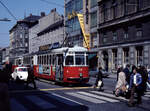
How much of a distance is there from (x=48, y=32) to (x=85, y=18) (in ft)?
74.7

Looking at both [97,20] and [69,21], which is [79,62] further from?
[69,21]

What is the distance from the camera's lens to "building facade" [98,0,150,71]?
94.8 ft

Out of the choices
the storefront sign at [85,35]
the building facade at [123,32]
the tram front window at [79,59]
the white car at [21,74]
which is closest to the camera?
the tram front window at [79,59]

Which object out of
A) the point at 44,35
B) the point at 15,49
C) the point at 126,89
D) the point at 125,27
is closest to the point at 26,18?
the point at 15,49

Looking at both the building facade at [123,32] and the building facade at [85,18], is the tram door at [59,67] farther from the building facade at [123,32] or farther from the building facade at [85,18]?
the building facade at [85,18]

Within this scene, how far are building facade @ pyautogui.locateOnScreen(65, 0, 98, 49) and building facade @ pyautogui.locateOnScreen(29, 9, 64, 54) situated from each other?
13.4 feet

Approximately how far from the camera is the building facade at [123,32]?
2889cm

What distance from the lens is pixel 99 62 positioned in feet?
130

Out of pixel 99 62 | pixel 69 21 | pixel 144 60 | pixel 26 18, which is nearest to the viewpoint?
pixel 144 60

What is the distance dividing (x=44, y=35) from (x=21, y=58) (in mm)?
38864

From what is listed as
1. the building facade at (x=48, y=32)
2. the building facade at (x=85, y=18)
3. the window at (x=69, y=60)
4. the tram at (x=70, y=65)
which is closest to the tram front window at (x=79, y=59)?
the tram at (x=70, y=65)

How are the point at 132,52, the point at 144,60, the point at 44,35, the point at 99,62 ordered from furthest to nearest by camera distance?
1. the point at 44,35
2. the point at 99,62
3. the point at 132,52
4. the point at 144,60

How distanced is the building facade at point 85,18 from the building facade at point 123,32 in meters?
2.22

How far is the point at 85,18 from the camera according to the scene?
4497 centimetres
